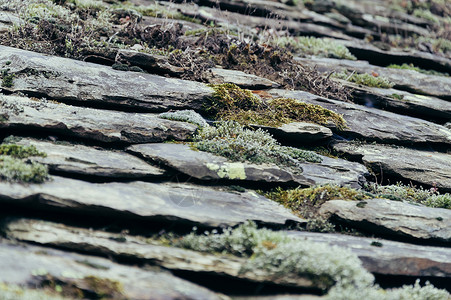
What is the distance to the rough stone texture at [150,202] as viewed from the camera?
A: 290 inches

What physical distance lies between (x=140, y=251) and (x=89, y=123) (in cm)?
383

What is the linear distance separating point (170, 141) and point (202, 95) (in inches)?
88.3

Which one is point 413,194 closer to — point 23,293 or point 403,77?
point 403,77

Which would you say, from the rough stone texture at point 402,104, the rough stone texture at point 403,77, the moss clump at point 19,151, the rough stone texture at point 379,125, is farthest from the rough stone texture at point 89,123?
the rough stone texture at point 403,77

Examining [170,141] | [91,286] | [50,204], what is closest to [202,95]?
[170,141]

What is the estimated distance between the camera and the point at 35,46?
12211 millimetres

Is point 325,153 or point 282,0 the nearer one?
point 325,153

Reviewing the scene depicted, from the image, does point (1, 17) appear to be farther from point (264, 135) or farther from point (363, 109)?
point (363, 109)

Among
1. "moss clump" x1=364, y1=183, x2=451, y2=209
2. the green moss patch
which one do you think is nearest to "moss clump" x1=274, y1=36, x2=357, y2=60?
"moss clump" x1=364, y1=183, x2=451, y2=209

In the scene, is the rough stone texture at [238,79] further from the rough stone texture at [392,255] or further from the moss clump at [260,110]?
the rough stone texture at [392,255]

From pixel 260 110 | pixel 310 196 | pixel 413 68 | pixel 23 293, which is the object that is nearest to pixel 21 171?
pixel 23 293

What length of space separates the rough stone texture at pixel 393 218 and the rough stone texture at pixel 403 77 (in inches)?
322

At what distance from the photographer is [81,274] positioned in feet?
21.0

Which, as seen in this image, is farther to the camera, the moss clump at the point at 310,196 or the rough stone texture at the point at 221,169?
the moss clump at the point at 310,196
